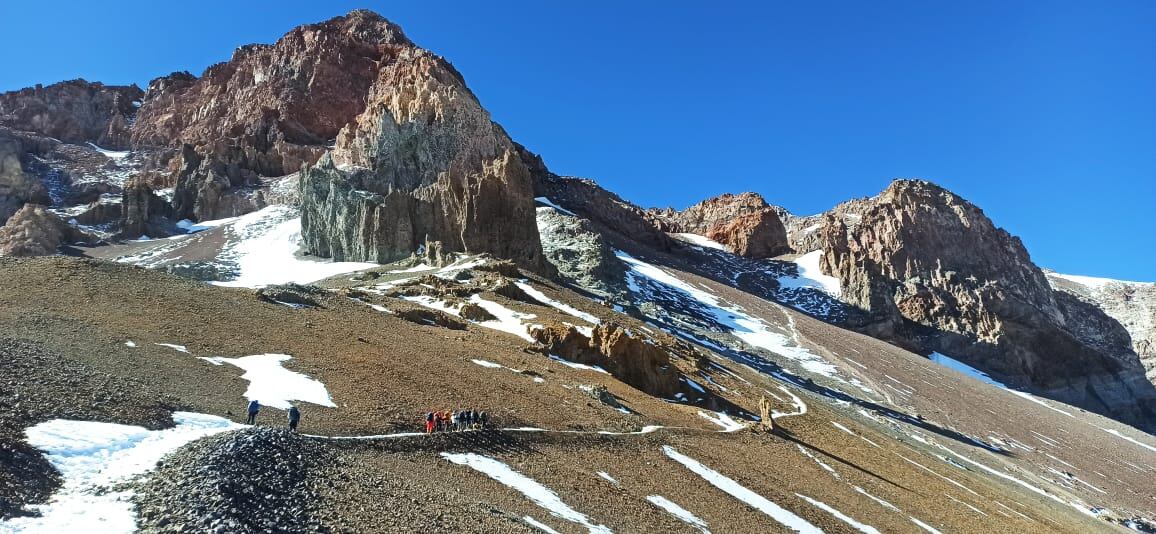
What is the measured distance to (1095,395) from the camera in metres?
120

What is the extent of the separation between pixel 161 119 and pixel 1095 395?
21991cm

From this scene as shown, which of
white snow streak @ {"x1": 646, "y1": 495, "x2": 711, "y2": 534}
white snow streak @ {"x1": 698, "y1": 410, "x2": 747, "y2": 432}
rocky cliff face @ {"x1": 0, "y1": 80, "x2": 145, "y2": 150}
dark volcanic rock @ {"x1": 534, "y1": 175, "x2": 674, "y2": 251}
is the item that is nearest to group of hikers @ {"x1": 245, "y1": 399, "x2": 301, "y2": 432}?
white snow streak @ {"x1": 646, "y1": 495, "x2": 711, "y2": 534}

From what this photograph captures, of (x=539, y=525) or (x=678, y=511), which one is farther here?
(x=678, y=511)

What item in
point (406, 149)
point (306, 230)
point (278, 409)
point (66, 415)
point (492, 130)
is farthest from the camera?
point (492, 130)

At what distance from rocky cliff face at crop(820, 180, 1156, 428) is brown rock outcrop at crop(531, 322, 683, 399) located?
96.1 m

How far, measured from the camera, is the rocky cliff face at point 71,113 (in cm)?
16688

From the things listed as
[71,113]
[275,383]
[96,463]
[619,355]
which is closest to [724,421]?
[619,355]

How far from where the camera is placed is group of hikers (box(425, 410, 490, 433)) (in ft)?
71.0

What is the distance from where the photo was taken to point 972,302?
437 feet

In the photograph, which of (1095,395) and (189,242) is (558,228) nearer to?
(189,242)

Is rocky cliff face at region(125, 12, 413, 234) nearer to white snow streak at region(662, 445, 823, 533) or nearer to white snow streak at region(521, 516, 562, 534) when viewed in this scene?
white snow streak at region(662, 445, 823, 533)

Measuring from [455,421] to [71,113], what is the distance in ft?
670

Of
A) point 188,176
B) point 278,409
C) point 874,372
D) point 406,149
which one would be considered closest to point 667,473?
point 278,409

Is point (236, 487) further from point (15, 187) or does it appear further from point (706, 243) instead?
point (706, 243)
